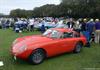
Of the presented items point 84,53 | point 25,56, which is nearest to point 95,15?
point 84,53

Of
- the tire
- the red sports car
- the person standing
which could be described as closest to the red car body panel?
the red sports car

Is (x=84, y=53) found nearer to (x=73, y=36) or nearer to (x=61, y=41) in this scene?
(x=73, y=36)

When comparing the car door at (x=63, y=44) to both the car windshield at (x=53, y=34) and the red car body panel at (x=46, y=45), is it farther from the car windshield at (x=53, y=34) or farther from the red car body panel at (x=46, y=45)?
the car windshield at (x=53, y=34)

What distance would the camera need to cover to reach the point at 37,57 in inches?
337

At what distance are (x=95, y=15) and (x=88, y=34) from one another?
34.2m

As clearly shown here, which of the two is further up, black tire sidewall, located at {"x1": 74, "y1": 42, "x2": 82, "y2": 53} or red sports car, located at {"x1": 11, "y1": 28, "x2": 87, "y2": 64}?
red sports car, located at {"x1": 11, "y1": 28, "x2": 87, "y2": 64}

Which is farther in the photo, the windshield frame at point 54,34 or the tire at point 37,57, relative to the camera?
the windshield frame at point 54,34

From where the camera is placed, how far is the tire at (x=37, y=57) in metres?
8.41

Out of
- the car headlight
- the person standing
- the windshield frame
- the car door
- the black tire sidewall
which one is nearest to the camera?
the car headlight

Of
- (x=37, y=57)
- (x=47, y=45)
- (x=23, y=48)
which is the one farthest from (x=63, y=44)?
(x=23, y=48)

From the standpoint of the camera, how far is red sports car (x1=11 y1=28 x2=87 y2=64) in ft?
27.2

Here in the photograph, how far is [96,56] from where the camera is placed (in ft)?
33.2

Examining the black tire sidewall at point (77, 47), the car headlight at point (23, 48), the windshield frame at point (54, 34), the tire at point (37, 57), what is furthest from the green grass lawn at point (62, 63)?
the windshield frame at point (54, 34)

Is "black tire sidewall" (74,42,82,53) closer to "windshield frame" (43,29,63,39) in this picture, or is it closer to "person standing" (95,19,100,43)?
"windshield frame" (43,29,63,39)
